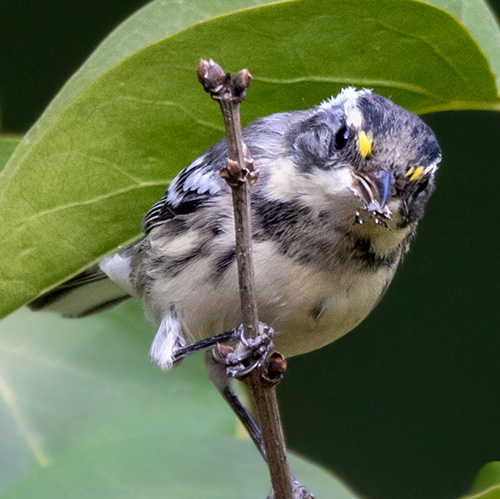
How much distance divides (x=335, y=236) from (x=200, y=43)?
2.52ft

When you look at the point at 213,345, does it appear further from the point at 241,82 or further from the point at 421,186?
the point at 241,82

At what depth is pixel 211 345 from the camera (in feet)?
7.79

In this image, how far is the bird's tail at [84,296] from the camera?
2.96 meters

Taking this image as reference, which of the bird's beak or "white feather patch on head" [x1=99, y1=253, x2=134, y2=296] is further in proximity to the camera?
"white feather patch on head" [x1=99, y1=253, x2=134, y2=296]

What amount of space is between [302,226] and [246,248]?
2.26 feet

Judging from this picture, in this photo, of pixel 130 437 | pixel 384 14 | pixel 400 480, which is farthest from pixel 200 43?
pixel 400 480

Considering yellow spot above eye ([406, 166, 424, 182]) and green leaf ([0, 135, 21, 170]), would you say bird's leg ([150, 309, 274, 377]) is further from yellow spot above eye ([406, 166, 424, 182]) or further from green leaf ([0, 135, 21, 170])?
green leaf ([0, 135, 21, 170])

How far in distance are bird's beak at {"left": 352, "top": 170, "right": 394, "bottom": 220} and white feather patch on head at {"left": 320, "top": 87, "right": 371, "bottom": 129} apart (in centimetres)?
17

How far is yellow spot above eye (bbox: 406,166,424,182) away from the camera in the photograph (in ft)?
6.95

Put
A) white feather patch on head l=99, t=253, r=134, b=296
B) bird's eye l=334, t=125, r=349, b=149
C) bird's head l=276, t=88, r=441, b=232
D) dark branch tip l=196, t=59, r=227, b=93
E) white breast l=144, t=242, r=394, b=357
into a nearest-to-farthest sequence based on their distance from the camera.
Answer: dark branch tip l=196, t=59, r=227, b=93
bird's head l=276, t=88, r=441, b=232
bird's eye l=334, t=125, r=349, b=149
white breast l=144, t=242, r=394, b=357
white feather patch on head l=99, t=253, r=134, b=296

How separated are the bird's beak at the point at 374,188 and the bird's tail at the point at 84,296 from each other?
126 cm

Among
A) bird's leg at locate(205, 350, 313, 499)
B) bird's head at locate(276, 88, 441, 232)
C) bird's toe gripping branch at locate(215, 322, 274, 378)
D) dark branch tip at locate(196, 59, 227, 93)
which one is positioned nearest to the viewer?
dark branch tip at locate(196, 59, 227, 93)

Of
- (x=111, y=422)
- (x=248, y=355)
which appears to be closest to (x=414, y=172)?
(x=248, y=355)

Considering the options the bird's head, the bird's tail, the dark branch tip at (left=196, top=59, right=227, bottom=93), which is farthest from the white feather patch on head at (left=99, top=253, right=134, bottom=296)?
the dark branch tip at (left=196, top=59, right=227, bottom=93)
